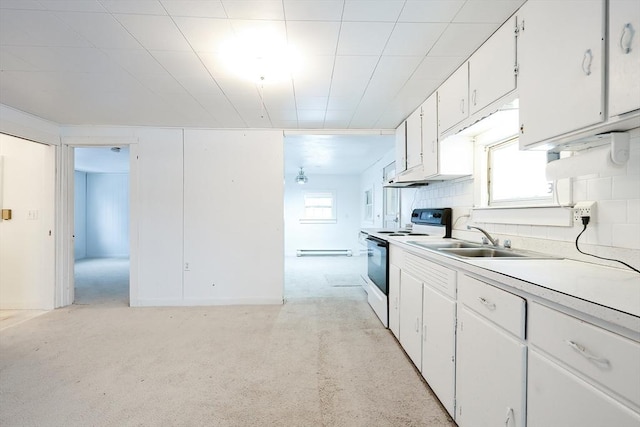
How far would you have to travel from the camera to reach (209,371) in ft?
7.13

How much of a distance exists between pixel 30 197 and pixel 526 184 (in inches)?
212

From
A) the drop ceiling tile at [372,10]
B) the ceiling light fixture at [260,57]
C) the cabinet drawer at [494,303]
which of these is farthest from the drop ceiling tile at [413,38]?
the cabinet drawer at [494,303]

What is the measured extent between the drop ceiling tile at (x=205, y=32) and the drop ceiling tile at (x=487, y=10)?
1348 millimetres

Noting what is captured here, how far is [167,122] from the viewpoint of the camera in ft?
11.6

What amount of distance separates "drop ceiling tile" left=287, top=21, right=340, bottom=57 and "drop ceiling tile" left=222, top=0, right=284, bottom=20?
112mm

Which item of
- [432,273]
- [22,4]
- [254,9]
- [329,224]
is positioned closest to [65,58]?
[22,4]

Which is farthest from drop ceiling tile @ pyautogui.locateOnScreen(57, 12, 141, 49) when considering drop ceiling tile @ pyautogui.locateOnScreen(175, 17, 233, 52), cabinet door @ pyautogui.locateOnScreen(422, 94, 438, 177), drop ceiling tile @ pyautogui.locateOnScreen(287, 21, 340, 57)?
cabinet door @ pyautogui.locateOnScreen(422, 94, 438, 177)

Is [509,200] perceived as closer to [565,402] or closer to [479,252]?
[479,252]

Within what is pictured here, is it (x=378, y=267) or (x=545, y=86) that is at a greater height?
(x=545, y=86)

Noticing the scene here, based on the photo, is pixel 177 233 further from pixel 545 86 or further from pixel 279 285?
pixel 545 86

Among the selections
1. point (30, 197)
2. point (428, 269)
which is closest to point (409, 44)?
point (428, 269)

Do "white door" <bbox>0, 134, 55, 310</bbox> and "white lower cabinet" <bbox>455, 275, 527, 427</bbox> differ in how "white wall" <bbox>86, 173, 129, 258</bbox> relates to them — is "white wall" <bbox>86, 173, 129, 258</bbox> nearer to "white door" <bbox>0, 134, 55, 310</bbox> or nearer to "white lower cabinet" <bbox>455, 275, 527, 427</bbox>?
"white door" <bbox>0, 134, 55, 310</bbox>

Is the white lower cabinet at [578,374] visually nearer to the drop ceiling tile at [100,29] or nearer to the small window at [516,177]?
the small window at [516,177]

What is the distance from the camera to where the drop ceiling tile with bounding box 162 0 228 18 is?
60.2 inches
